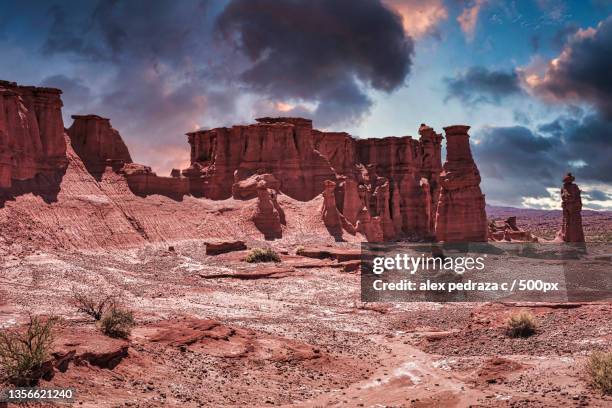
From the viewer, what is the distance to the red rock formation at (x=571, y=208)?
43.9 m

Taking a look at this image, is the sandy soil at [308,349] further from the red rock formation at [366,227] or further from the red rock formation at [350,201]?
the red rock formation at [350,201]

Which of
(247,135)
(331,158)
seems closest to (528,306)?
(247,135)

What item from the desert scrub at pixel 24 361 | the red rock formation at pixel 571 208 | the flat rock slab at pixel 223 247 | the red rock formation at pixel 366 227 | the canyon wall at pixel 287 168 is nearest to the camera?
the desert scrub at pixel 24 361

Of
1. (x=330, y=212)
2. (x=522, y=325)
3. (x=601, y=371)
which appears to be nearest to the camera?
(x=601, y=371)

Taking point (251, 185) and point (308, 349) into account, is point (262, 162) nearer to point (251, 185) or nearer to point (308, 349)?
point (251, 185)

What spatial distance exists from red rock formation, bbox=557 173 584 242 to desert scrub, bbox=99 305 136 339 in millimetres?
39409

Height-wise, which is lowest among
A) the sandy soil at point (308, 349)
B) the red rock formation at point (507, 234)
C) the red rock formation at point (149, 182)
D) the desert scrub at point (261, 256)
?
the sandy soil at point (308, 349)

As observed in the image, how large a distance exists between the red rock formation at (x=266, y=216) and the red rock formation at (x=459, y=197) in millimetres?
15429

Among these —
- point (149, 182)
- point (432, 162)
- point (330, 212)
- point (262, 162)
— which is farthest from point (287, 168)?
point (432, 162)

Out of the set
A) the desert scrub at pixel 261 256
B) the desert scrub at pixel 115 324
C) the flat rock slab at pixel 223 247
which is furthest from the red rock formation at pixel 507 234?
the desert scrub at pixel 115 324

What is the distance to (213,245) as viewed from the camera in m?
41.8

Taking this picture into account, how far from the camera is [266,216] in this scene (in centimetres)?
5016

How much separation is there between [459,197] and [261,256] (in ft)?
50.9

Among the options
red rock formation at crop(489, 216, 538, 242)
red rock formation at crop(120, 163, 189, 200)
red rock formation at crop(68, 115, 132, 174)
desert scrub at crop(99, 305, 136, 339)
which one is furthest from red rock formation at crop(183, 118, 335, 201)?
desert scrub at crop(99, 305, 136, 339)
